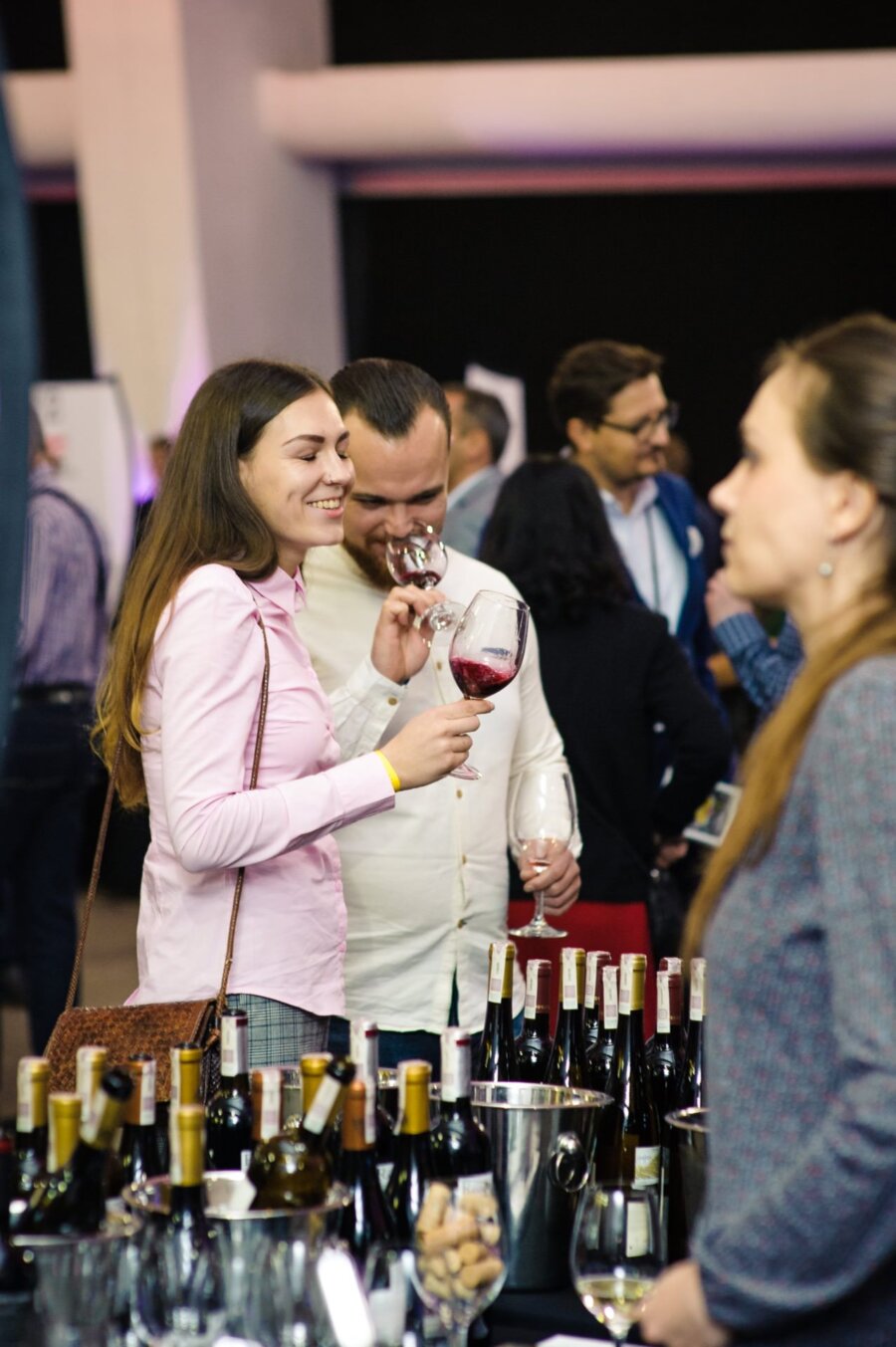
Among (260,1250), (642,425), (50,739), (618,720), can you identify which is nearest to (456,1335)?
(260,1250)

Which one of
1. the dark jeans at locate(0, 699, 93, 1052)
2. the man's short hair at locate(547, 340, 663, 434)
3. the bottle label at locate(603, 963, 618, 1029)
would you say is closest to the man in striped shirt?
the dark jeans at locate(0, 699, 93, 1052)

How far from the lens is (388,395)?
2451mm

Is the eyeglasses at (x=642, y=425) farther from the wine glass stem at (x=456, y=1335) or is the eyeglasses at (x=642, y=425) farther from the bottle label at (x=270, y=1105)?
the wine glass stem at (x=456, y=1335)

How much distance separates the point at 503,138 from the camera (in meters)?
7.63

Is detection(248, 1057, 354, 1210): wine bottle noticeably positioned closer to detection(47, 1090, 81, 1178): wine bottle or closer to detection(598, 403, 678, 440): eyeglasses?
detection(47, 1090, 81, 1178): wine bottle

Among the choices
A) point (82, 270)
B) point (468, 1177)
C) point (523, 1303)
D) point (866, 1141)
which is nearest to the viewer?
point (866, 1141)

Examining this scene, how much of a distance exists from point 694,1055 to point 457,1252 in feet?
2.44

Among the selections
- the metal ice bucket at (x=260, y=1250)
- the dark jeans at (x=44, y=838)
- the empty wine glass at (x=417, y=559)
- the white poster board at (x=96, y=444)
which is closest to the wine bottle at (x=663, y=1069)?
the empty wine glass at (x=417, y=559)

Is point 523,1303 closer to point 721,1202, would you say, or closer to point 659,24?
point 721,1202

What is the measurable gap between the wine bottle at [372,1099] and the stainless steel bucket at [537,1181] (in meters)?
0.09

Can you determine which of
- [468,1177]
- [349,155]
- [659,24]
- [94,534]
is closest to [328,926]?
[468,1177]

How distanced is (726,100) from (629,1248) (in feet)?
21.4

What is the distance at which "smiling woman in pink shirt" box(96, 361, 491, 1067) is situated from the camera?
1911 millimetres

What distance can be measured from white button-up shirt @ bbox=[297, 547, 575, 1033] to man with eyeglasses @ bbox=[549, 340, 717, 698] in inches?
63.5
